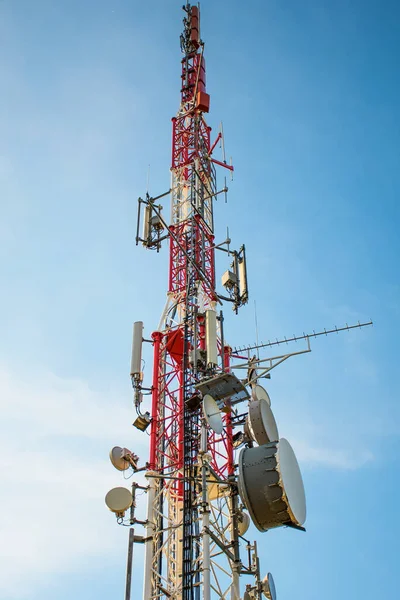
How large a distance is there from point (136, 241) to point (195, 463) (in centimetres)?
931

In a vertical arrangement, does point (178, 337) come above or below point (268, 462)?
above

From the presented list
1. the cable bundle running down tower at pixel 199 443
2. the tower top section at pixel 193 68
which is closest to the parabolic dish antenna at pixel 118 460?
the cable bundle running down tower at pixel 199 443

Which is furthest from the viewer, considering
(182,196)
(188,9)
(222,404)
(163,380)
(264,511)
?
(188,9)

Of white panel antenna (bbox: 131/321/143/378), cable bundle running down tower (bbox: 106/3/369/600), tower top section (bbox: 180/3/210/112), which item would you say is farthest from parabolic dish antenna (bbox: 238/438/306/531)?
tower top section (bbox: 180/3/210/112)

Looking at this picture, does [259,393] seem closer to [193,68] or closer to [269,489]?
[269,489]

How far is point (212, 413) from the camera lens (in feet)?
69.2

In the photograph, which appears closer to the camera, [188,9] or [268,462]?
[268,462]

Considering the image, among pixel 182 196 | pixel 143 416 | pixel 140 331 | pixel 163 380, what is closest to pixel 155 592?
Result: pixel 143 416

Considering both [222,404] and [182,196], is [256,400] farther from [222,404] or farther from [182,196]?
[182,196]

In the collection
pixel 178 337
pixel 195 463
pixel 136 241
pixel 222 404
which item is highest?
pixel 136 241

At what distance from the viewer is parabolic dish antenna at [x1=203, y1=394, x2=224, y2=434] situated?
68.1 feet

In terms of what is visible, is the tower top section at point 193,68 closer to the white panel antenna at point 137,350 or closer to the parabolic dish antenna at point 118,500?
the white panel antenna at point 137,350

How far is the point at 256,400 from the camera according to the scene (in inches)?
830

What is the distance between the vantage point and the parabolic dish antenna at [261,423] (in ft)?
64.8
